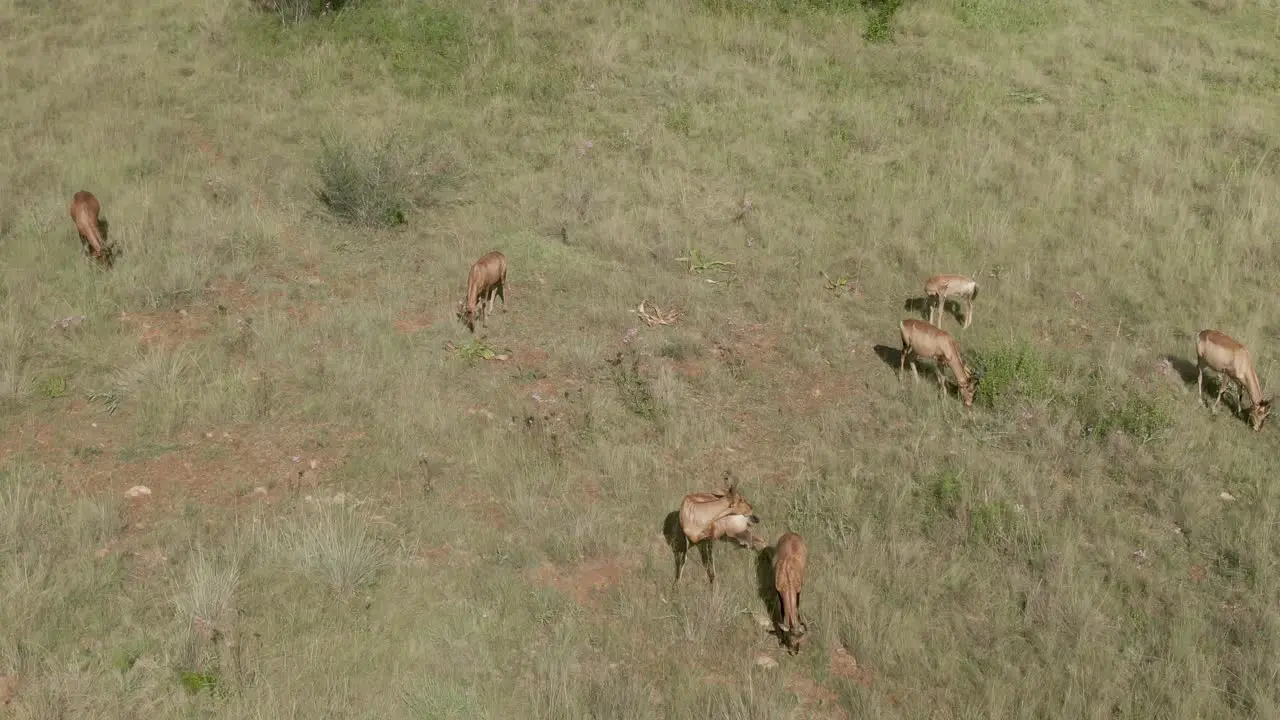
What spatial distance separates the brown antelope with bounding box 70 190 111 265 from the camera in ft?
36.1

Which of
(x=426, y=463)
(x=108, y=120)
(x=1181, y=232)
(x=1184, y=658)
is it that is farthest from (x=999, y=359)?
(x=108, y=120)

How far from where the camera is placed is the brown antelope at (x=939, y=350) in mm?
9320

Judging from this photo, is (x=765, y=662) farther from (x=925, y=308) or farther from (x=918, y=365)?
(x=925, y=308)

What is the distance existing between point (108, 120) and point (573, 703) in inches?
514

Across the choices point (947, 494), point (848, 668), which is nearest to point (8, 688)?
point (848, 668)

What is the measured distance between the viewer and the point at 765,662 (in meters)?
6.26

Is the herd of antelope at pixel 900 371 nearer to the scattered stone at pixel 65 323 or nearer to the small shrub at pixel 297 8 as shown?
the scattered stone at pixel 65 323

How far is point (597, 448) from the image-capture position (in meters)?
8.42

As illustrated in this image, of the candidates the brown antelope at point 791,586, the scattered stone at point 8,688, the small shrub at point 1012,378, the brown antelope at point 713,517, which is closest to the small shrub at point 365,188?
the brown antelope at point 713,517

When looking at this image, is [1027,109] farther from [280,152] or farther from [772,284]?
[280,152]

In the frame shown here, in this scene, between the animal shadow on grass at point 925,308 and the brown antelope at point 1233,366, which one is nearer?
the brown antelope at point 1233,366

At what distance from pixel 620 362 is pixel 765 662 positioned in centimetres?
416

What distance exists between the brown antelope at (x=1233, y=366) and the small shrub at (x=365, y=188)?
9.32 m

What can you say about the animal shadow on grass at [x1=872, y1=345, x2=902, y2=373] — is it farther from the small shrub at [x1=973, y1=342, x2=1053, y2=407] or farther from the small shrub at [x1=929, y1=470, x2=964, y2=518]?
the small shrub at [x1=929, y1=470, x2=964, y2=518]
